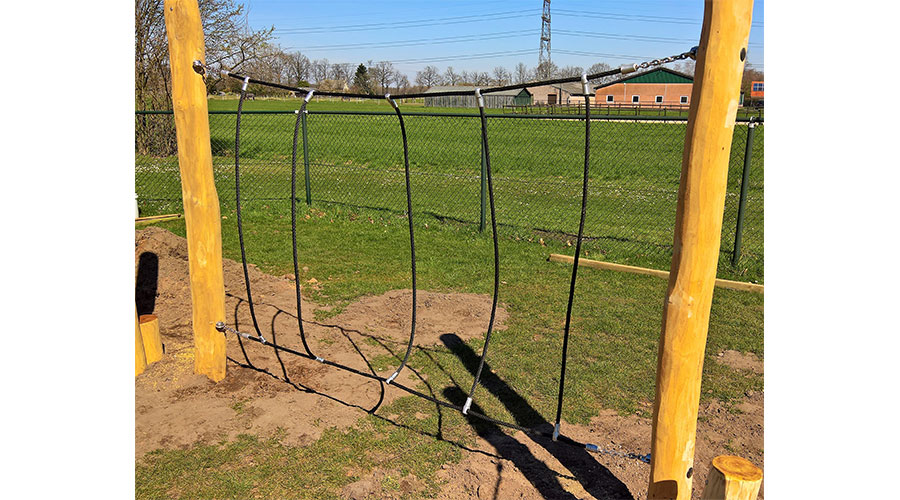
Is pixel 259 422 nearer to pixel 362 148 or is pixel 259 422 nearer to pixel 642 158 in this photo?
pixel 642 158

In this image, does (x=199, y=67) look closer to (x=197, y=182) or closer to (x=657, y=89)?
(x=197, y=182)

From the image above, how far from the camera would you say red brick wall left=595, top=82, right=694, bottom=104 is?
4997cm

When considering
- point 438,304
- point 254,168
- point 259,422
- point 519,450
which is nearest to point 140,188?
point 254,168

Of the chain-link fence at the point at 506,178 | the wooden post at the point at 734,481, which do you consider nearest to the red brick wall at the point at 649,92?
the chain-link fence at the point at 506,178

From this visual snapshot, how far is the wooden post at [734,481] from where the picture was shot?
2080mm

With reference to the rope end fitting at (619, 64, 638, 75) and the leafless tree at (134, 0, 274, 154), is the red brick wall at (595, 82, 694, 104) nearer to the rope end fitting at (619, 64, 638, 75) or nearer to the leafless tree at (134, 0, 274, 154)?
the leafless tree at (134, 0, 274, 154)

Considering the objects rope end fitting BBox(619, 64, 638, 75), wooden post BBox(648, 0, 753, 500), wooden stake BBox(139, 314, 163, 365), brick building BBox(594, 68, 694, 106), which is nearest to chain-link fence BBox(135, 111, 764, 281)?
rope end fitting BBox(619, 64, 638, 75)

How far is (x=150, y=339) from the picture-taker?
13.7 feet

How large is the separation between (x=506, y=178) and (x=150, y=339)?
28.1 feet

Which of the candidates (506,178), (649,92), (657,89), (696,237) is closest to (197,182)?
(696,237)

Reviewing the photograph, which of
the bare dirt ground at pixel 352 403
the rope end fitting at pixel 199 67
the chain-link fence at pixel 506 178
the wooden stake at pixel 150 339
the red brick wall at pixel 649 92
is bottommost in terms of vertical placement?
the bare dirt ground at pixel 352 403

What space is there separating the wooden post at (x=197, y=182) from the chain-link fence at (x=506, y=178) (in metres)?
2.55

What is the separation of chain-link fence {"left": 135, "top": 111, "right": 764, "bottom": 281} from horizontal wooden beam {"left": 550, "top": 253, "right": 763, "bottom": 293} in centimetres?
38

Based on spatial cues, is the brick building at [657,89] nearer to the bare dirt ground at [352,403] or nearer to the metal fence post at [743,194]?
the metal fence post at [743,194]
